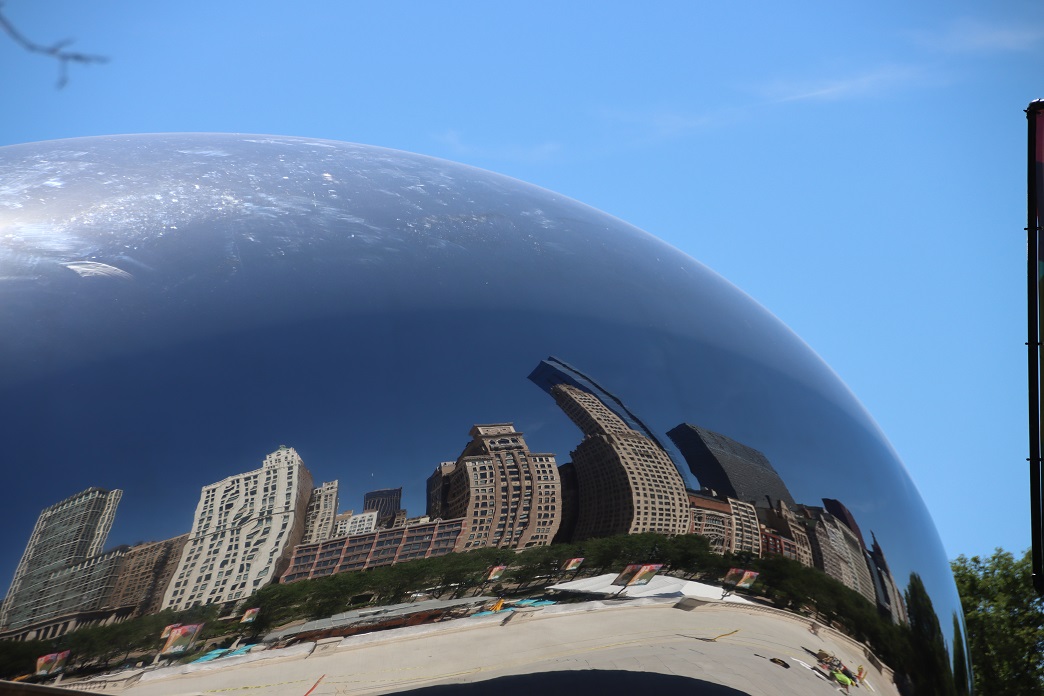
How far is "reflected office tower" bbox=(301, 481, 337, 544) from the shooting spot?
3242 millimetres

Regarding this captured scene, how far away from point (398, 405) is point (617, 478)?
2.83 ft

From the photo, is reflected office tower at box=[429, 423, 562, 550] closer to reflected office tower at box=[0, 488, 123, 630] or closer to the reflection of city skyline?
the reflection of city skyline

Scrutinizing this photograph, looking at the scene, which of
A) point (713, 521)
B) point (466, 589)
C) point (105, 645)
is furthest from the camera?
point (713, 521)

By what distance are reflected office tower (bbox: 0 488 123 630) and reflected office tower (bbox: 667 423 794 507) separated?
82.7 inches

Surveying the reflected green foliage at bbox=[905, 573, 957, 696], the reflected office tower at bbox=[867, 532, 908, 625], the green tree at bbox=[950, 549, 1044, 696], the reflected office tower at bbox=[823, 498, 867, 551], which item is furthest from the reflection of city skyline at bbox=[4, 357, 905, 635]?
the green tree at bbox=[950, 549, 1044, 696]

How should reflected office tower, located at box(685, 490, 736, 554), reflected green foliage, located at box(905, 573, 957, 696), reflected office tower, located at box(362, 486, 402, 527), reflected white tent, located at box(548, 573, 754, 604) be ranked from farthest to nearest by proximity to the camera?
reflected green foliage, located at box(905, 573, 957, 696) → reflected office tower, located at box(685, 490, 736, 554) → reflected white tent, located at box(548, 573, 754, 604) → reflected office tower, located at box(362, 486, 402, 527)

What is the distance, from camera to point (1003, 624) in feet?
59.4

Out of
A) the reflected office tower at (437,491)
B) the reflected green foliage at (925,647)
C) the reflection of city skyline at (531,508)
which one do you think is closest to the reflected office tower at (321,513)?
the reflection of city skyline at (531,508)

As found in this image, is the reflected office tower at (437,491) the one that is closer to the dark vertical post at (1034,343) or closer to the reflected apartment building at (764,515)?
the reflected apartment building at (764,515)

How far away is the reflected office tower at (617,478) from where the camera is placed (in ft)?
11.7

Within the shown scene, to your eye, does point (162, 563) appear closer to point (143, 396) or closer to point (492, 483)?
point (143, 396)

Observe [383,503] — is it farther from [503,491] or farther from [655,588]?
[655,588]

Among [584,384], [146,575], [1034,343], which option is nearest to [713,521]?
[584,384]

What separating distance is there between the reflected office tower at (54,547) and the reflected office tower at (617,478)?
1606mm
